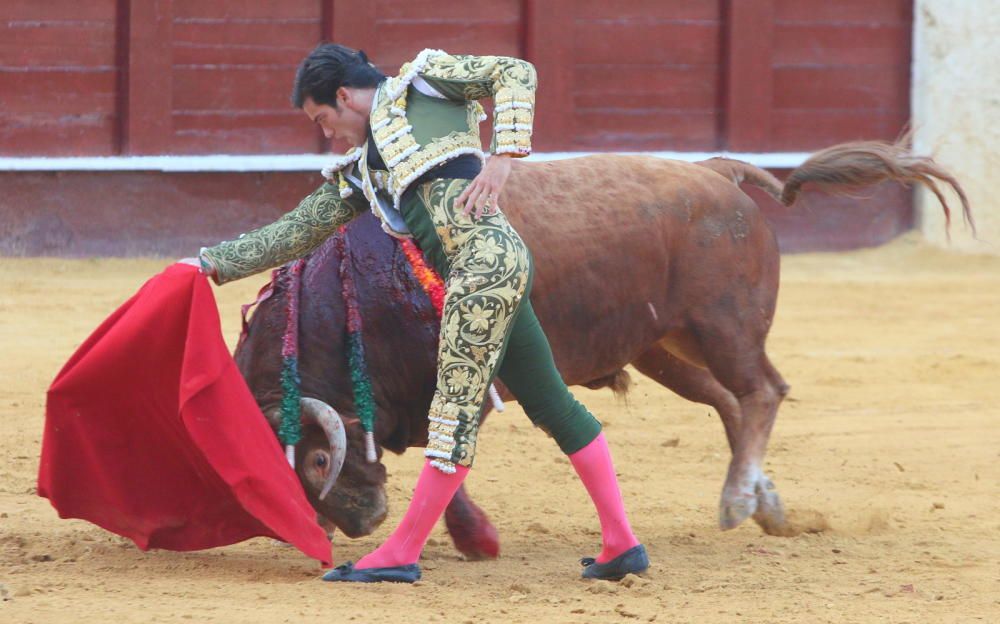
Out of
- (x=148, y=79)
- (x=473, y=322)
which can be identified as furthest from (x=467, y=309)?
(x=148, y=79)

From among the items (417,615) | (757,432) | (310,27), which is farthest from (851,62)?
(417,615)

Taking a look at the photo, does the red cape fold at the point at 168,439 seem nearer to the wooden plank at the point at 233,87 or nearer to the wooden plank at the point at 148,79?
the wooden plank at the point at 148,79

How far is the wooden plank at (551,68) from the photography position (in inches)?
344

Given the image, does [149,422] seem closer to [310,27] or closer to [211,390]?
[211,390]

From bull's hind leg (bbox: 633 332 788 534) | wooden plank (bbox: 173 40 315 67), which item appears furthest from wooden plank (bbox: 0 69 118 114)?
bull's hind leg (bbox: 633 332 788 534)

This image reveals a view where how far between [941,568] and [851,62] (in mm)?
Answer: 6163

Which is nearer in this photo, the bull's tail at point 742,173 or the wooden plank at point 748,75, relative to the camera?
the bull's tail at point 742,173

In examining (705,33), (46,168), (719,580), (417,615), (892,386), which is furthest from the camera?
(705,33)

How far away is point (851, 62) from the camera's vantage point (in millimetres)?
9258

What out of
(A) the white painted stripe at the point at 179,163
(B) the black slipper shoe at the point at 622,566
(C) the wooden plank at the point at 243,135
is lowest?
(B) the black slipper shoe at the point at 622,566

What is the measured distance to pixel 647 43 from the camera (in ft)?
29.6

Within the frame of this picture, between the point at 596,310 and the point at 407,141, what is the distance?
985 mm

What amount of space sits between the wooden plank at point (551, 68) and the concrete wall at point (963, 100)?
212cm

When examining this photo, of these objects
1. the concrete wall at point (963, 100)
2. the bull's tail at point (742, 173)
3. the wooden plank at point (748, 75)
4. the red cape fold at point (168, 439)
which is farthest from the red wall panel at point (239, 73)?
the red cape fold at point (168, 439)
